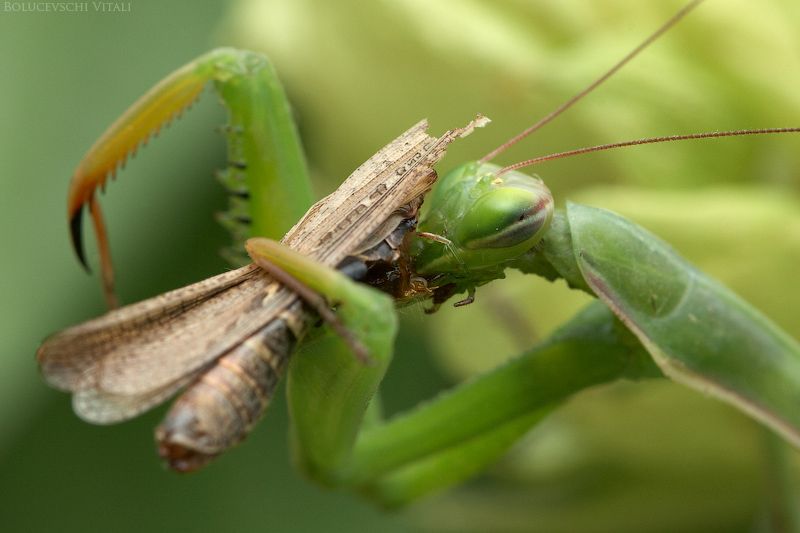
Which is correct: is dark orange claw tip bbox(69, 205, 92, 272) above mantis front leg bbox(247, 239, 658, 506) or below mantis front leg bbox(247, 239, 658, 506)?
above

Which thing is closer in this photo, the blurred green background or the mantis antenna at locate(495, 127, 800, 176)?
the mantis antenna at locate(495, 127, 800, 176)

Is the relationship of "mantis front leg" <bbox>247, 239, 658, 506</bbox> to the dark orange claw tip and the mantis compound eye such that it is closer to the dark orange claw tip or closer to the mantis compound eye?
the mantis compound eye

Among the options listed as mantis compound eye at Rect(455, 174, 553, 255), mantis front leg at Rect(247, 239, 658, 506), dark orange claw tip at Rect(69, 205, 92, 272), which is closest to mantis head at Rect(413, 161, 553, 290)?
mantis compound eye at Rect(455, 174, 553, 255)

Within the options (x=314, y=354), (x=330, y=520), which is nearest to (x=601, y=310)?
(x=314, y=354)

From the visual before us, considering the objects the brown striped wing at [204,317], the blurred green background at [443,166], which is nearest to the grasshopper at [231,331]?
the brown striped wing at [204,317]

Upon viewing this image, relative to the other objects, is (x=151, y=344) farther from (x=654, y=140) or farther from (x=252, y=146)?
(x=654, y=140)

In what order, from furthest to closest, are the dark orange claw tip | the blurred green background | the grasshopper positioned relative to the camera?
the blurred green background < the dark orange claw tip < the grasshopper

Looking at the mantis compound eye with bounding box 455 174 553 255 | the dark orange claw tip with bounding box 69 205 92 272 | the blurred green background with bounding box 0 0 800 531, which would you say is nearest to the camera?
the mantis compound eye with bounding box 455 174 553 255

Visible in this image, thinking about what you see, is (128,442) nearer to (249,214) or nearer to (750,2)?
(249,214)
